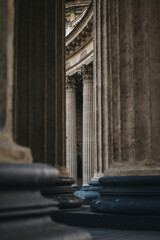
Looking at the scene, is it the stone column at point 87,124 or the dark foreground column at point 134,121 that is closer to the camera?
the dark foreground column at point 134,121

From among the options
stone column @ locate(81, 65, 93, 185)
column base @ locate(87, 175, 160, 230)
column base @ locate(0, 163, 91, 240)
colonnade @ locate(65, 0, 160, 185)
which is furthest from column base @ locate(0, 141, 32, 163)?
stone column @ locate(81, 65, 93, 185)

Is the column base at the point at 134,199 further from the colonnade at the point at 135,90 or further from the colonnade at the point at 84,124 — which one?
the colonnade at the point at 84,124

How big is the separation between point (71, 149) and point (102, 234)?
44.7 m

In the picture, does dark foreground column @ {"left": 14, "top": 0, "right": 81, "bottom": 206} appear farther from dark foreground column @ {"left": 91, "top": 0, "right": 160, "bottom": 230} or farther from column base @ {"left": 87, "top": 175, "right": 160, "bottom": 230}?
column base @ {"left": 87, "top": 175, "right": 160, "bottom": 230}

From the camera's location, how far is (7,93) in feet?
20.6

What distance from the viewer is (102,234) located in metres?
13.8

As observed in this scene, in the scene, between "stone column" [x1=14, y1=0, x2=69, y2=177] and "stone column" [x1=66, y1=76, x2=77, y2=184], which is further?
"stone column" [x1=66, y1=76, x2=77, y2=184]

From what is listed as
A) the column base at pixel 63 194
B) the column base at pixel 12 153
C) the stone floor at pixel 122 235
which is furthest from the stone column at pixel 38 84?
the column base at pixel 12 153

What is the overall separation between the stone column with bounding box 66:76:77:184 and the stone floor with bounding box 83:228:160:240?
4363 centimetres

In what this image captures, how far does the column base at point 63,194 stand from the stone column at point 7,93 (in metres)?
12.1

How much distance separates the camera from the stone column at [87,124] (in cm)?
5212

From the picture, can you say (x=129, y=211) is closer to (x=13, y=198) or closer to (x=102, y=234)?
(x=102, y=234)

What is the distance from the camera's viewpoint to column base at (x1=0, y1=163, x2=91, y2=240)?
18.5ft

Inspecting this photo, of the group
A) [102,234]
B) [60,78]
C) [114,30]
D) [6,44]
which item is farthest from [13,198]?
[60,78]
